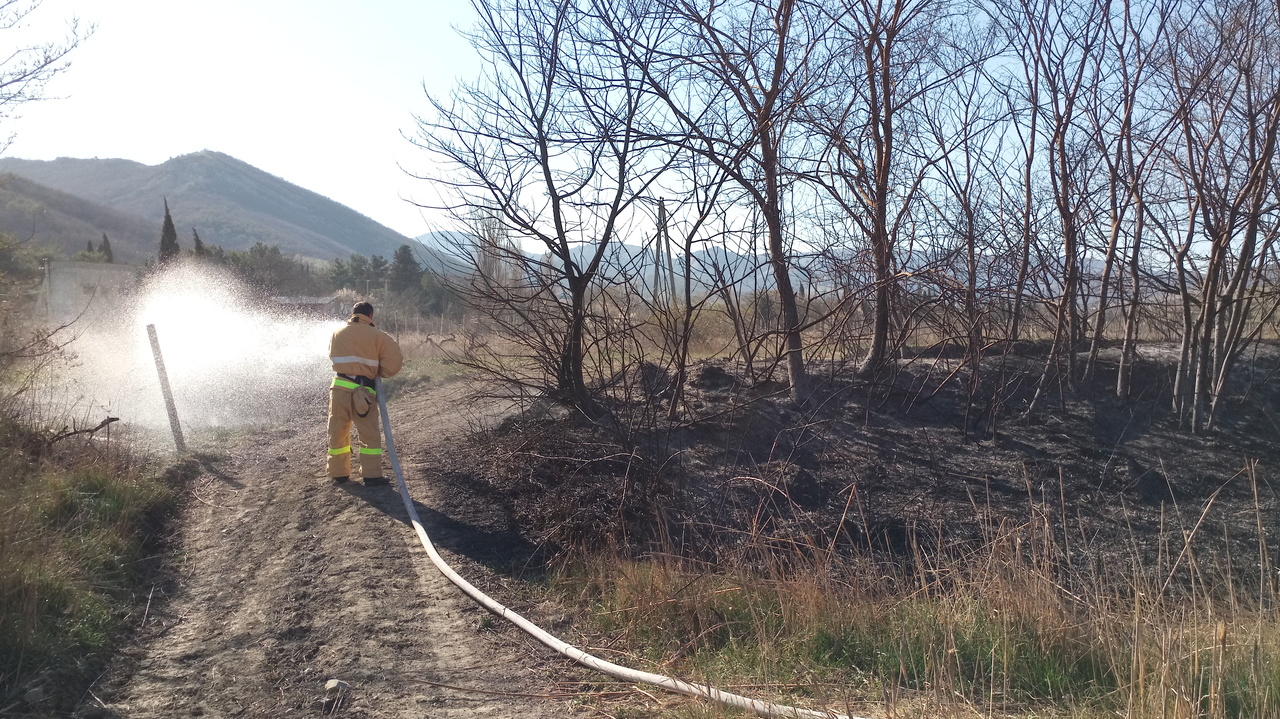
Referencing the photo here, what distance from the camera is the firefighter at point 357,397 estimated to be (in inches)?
322

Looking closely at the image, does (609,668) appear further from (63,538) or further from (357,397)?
(357,397)

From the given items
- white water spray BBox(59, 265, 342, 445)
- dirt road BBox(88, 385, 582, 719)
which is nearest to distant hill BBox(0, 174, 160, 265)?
white water spray BBox(59, 265, 342, 445)

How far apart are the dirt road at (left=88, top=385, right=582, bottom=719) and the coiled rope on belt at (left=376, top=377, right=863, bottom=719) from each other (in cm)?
8

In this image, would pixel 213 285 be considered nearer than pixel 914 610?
No

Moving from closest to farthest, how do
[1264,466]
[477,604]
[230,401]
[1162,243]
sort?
[477,604] → [1264,466] → [1162,243] → [230,401]

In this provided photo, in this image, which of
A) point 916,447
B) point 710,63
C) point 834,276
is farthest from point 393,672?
point 916,447

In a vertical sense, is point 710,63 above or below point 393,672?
above

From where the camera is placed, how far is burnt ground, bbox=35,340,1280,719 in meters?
4.66

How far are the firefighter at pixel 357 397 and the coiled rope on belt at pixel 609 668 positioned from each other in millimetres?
1375

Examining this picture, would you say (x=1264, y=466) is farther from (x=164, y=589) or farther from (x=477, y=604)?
(x=164, y=589)

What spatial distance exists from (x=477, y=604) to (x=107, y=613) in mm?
2192

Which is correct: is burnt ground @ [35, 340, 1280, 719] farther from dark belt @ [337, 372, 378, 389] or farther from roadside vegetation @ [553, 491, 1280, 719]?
dark belt @ [337, 372, 378, 389]

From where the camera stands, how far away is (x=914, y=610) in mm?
4895

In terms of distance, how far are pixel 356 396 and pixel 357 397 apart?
0.01m
